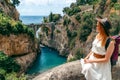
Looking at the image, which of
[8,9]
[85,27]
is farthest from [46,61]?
[8,9]

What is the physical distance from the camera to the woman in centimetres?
650

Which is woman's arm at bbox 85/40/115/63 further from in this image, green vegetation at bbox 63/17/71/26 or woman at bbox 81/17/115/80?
green vegetation at bbox 63/17/71/26

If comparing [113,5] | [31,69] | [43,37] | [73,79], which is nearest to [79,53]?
[31,69]

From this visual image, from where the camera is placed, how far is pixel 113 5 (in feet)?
237

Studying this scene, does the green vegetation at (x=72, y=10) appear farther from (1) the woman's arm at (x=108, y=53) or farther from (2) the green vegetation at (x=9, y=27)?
(1) the woman's arm at (x=108, y=53)

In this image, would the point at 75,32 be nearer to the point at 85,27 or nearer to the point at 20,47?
the point at 85,27

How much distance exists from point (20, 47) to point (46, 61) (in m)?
14.2

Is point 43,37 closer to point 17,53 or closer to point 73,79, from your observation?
point 17,53

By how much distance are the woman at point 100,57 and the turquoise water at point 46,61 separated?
2188 inches

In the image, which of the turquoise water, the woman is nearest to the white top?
the woman

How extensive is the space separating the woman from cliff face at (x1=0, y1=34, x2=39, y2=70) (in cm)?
5095

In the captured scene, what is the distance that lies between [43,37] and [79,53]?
3397 centimetres

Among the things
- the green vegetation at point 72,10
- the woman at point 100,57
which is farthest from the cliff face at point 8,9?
the woman at point 100,57

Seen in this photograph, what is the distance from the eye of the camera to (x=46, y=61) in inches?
3012
